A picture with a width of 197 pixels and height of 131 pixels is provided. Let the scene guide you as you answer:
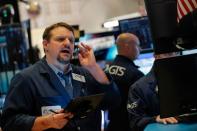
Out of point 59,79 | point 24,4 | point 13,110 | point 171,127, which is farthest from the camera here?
point 24,4

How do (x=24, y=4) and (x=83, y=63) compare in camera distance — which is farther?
(x=24, y=4)

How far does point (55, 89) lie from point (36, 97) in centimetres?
15

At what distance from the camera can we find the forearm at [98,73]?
304 cm

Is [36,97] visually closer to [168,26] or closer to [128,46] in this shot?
[168,26]

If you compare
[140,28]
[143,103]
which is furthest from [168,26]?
[140,28]

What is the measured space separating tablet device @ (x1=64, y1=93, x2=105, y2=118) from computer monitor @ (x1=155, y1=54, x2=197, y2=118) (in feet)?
1.55

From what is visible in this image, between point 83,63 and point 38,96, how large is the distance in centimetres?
41

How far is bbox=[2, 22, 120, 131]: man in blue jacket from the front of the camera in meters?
2.75

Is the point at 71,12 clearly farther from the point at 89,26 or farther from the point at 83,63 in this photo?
the point at 83,63

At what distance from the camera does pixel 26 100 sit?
2.82m

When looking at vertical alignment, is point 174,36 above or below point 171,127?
above

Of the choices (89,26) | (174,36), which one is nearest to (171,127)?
(174,36)

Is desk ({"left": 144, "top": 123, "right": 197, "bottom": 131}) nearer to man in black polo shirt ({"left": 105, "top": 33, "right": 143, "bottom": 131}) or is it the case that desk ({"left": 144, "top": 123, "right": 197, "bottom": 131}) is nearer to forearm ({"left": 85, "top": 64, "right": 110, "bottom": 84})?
Answer: forearm ({"left": 85, "top": 64, "right": 110, "bottom": 84})

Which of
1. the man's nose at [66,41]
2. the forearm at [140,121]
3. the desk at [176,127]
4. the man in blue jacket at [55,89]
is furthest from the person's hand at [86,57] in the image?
the desk at [176,127]
